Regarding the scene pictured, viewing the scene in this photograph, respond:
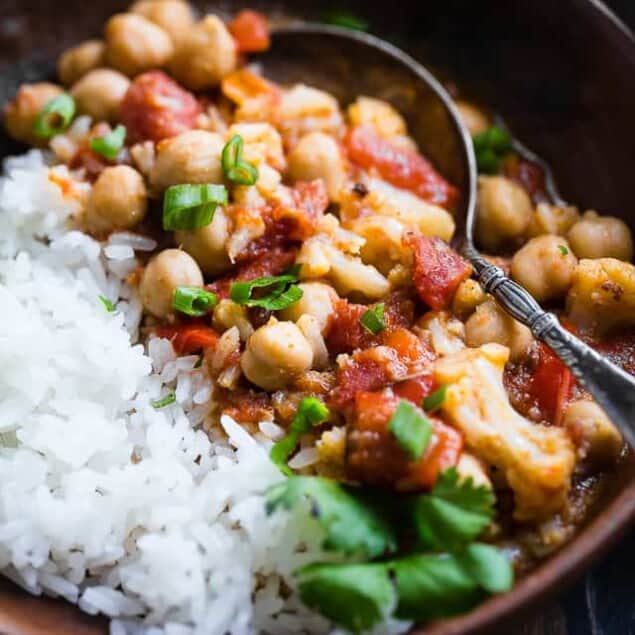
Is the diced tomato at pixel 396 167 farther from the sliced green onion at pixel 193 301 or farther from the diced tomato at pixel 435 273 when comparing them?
the sliced green onion at pixel 193 301

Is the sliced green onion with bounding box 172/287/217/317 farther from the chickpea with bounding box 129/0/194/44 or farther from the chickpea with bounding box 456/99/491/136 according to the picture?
the chickpea with bounding box 456/99/491/136

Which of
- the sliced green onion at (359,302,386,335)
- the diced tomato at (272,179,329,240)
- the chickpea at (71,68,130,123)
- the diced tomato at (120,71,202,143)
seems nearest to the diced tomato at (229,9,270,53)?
the diced tomato at (120,71,202,143)

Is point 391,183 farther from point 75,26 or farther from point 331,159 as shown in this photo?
point 75,26

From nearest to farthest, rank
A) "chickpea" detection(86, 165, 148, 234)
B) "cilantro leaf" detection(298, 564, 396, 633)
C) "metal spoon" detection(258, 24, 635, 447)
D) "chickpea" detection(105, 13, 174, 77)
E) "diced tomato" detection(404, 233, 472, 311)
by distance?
"cilantro leaf" detection(298, 564, 396, 633) → "diced tomato" detection(404, 233, 472, 311) → "chickpea" detection(86, 165, 148, 234) → "metal spoon" detection(258, 24, 635, 447) → "chickpea" detection(105, 13, 174, 77)

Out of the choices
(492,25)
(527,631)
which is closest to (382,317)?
(527,631)

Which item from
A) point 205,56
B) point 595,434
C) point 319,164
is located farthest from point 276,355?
point 205,56
